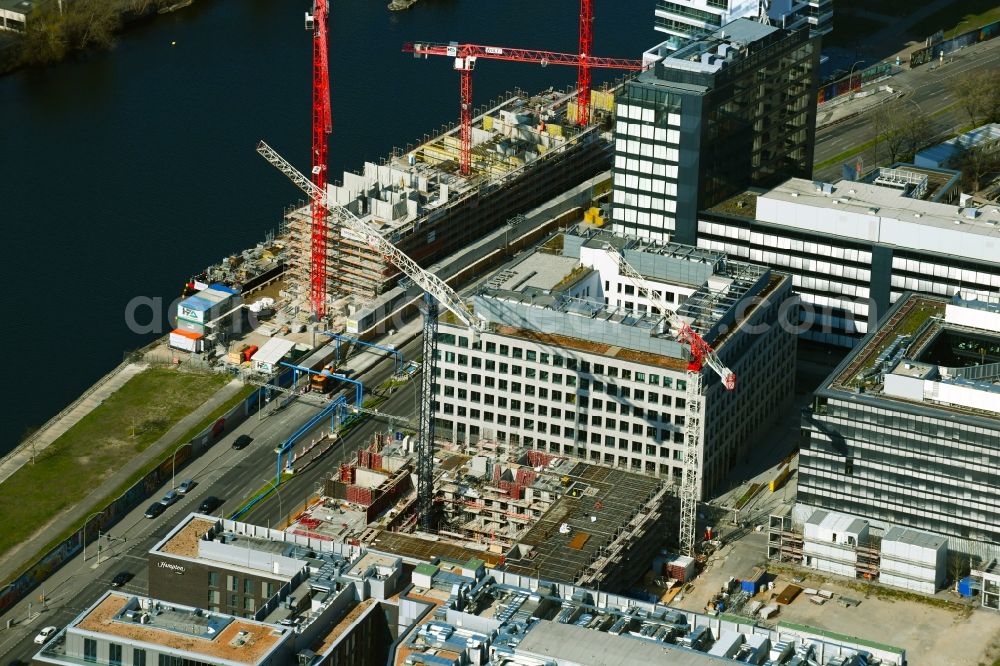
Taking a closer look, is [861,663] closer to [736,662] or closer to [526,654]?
[736,662]

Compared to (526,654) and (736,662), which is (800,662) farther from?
(526,654)

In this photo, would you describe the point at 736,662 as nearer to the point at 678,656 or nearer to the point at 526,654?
the point at 678,656

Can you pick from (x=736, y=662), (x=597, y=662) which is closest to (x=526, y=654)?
(x=597, y=662)

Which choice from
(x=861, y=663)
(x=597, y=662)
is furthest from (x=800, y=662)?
(x=597, y=662)

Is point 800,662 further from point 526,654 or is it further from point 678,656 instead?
point 526,654

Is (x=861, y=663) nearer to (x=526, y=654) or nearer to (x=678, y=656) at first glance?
(x=678, y=656)
